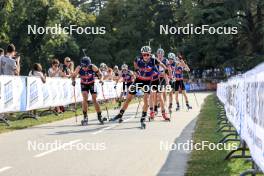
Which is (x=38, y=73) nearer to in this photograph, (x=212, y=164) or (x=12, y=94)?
(x=12, y=94)

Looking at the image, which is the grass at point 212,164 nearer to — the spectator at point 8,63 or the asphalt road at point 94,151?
the asphalt road at point 94,151

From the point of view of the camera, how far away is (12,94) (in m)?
18.6

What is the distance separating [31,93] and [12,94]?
2.08m

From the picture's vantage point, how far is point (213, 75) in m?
82.9

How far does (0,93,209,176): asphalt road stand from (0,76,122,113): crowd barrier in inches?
65.8

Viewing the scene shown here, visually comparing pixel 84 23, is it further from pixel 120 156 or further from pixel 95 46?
pixel 120 156

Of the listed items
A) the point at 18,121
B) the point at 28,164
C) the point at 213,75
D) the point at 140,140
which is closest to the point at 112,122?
the point at 18,121

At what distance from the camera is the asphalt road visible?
938 centimetres

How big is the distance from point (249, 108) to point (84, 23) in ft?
239

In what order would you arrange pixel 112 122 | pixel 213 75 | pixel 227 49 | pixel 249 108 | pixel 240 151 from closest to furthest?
pixel 249 108
pixel 240 151
pixel 112 122
pixel 227 49
pixel 213 75

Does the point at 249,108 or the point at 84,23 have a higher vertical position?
the point at 84,23

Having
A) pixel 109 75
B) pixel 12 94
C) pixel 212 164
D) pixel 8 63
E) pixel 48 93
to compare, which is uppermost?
pixel 8 63

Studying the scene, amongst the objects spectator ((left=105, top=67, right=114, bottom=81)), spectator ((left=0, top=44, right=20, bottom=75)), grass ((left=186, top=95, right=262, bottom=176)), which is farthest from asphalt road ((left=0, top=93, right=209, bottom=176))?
spectator ((left=105, top=67, right=114, bottom=81))

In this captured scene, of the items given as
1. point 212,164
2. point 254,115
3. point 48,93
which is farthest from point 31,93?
point 254,115
